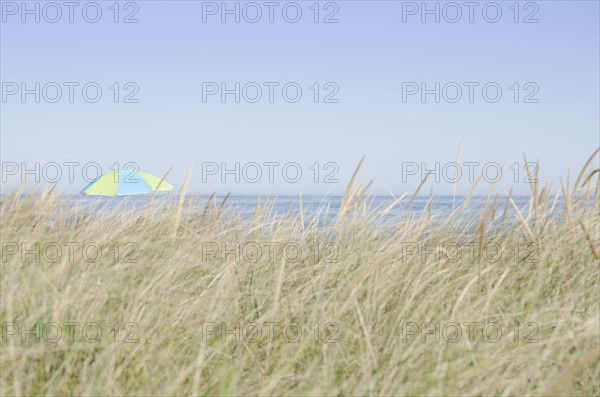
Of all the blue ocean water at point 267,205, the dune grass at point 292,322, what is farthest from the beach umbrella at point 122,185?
the dune grass at point 292,322

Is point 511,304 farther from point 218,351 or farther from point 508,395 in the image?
point 218,351

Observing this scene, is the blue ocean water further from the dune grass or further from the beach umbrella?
the beach umbrella

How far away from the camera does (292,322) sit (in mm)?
2564

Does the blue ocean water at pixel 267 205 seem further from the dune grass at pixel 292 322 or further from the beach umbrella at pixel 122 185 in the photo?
the beach umbrella at pixel 122 185

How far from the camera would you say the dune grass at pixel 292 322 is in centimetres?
204

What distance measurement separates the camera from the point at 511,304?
2877mm

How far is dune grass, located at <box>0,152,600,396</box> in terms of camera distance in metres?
2.04

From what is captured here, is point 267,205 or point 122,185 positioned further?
point 122,185

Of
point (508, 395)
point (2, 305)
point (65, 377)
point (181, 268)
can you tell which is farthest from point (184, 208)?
point (508, 395)

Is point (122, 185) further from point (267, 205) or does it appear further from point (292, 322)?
point (292, 322)

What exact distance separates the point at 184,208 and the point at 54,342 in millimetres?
2375

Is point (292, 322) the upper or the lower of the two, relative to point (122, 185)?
lower

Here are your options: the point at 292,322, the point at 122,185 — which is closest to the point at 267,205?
the point at 292,322

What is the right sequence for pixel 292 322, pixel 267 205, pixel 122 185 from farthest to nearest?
pixel 122 185
pixel 267 205
pixel 292 322
